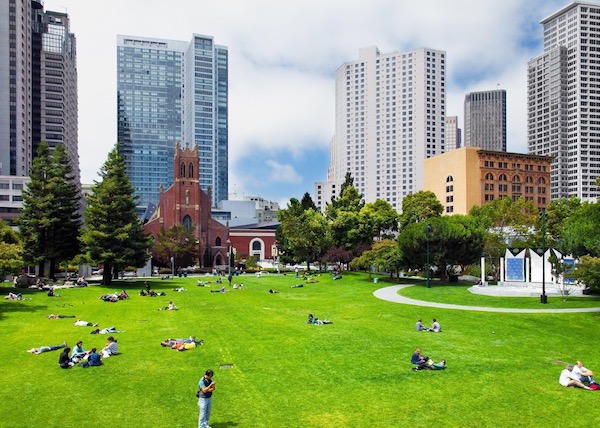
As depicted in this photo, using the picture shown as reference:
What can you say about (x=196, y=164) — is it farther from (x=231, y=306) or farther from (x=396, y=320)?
(x=396, y=320)

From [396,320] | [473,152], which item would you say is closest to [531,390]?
[396,320]

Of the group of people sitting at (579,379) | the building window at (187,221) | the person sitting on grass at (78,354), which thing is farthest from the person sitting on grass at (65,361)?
the building window at (187,221)

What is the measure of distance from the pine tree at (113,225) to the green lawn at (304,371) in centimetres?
1760

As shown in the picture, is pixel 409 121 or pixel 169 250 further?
pixel 409 121

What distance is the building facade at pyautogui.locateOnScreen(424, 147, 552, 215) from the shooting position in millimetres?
115312

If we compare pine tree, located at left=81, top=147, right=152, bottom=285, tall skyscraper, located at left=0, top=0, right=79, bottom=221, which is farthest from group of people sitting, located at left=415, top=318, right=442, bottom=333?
tall skyscraper, located at left=0, top=0, right=79, bottom=221

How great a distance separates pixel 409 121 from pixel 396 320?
535ft

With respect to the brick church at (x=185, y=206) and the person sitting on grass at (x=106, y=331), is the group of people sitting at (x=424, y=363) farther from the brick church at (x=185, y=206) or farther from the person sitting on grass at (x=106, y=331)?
the brick church at (x=185, y=206)

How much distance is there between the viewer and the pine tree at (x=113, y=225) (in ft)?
174

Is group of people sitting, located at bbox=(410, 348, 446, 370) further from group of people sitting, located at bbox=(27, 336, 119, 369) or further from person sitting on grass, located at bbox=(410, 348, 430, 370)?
group of people sitting, located at bbox=(27, 336, 119, 369)

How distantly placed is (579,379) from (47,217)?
5498 centimetres

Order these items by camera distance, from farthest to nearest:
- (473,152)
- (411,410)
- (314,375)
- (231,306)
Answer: (473,152) → (231,306) → (314,375) → (411,410)

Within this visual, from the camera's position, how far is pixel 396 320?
3194 cm

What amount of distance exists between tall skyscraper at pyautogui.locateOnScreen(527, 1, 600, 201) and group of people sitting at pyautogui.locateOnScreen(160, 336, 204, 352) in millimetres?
174758
